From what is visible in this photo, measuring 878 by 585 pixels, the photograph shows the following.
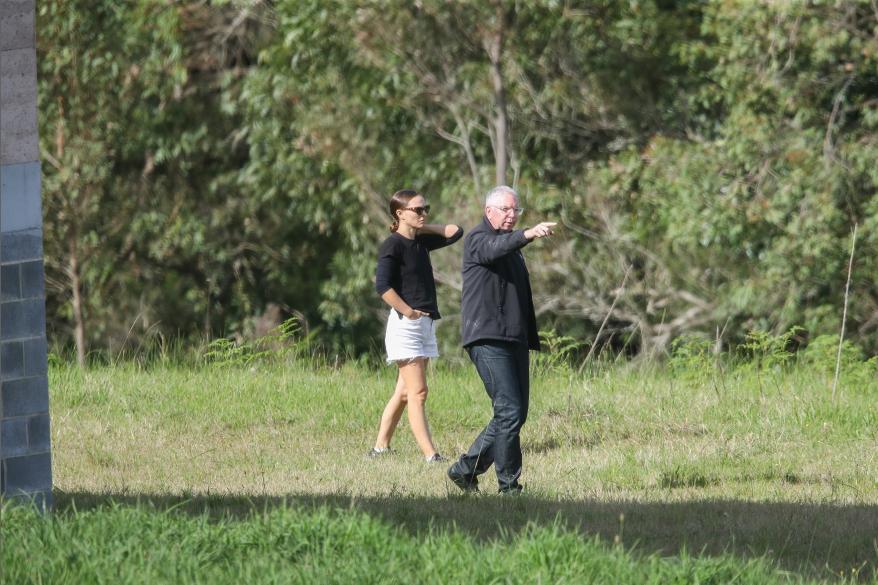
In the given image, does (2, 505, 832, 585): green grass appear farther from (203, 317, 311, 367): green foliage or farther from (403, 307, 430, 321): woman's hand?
(203, 317, 311, 367): green foliage

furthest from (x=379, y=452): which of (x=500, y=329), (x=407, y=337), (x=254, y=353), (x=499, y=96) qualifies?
(x=499, y=96)

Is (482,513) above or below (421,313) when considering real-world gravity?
below

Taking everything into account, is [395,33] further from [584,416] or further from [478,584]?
[478,584]

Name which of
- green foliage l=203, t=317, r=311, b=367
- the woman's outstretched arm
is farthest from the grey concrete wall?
green foliage l=203, t=317, r=311, b=367

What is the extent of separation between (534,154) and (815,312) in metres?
5.30

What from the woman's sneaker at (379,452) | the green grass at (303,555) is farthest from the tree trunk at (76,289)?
the green grass at (303,555)

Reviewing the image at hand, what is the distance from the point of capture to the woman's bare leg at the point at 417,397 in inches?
375

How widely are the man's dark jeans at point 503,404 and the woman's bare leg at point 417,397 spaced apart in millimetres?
1220

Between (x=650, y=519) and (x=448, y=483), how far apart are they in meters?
1.66

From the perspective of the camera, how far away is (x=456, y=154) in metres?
20.0

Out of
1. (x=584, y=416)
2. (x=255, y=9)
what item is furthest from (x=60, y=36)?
(x=584, y=416)

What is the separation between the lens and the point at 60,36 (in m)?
19.6

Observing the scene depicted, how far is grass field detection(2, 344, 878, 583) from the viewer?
5.85 metres

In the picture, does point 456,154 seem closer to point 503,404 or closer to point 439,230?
point 439,230
